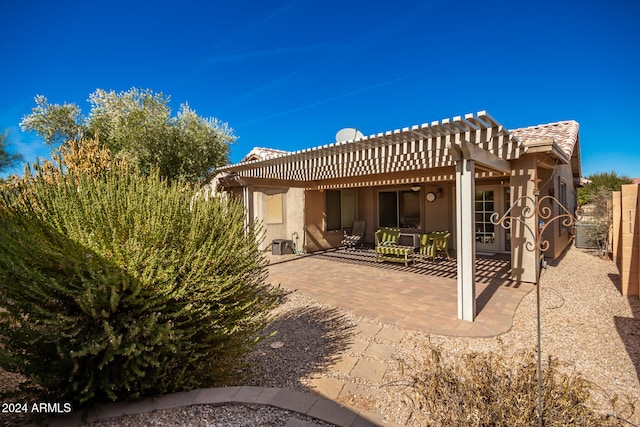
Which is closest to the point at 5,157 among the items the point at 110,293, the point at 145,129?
the point at 145,129

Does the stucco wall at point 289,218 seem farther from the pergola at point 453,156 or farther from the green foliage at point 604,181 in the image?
the green foliage at point 604,181

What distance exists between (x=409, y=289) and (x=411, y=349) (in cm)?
288

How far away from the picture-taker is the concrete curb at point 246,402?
7.67ft

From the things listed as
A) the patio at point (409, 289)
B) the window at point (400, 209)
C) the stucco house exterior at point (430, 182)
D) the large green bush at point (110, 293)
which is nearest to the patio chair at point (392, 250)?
the patio at point (409, 289)

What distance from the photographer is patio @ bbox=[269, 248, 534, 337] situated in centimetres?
482

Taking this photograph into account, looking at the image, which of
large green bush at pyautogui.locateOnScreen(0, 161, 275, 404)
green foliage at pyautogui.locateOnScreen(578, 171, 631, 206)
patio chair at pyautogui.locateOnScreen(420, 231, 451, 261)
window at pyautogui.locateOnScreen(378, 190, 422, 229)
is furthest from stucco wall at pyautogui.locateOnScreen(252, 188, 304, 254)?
green foliage at pyautogui.locateOnScreen(578, 171, 631, 206)

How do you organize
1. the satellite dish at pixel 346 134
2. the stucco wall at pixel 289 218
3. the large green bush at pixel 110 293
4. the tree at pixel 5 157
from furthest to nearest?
the tree at pixel 5 157, the stucco wall at pixel 289 218, the satellite dish at pixel 346 134, the large green bush at pixel 110 293

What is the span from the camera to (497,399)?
2.61 metres

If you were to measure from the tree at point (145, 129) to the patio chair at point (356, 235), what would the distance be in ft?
26.6

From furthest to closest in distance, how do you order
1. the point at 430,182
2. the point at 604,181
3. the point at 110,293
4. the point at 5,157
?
the point at 604,181, the point at 5,157, the point at 430,182, the point at 110,293

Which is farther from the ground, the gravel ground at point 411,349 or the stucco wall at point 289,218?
the stucco wall at point 289,218

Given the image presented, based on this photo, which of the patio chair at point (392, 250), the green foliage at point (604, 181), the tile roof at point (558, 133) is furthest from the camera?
the green foliage at point (604, 181)

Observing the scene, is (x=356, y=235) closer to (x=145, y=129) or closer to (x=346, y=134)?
(x=346, y=134)

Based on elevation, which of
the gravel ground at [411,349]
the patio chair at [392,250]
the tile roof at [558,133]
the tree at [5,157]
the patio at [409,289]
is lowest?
the gravel ground at [411,349]
